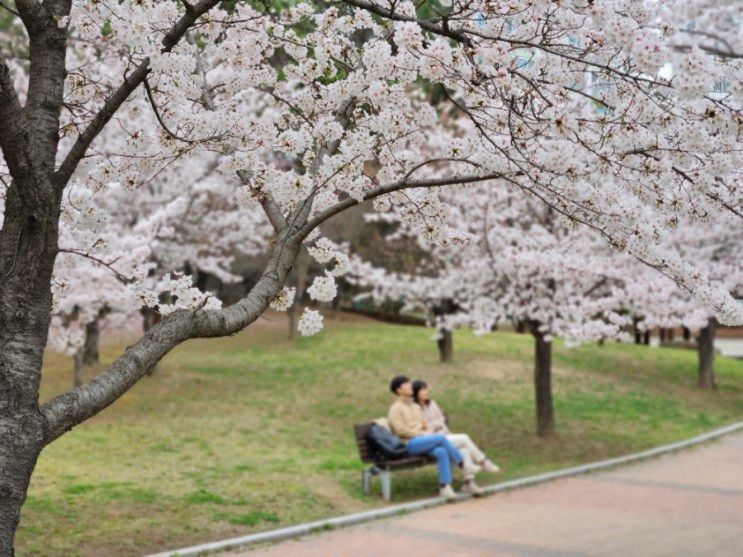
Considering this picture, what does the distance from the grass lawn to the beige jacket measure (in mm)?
640

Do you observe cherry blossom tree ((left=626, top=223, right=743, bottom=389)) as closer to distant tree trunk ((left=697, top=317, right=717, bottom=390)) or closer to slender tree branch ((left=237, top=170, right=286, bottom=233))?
distant tree trunk ((left=697, top=317, right=717, bottom=390))

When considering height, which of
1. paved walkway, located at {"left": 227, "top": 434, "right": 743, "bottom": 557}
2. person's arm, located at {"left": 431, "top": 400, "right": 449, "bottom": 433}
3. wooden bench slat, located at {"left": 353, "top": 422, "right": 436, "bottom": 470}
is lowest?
paved walkway, located at {"left": 227, "top": 434, "right": 743, "bottom": 557}

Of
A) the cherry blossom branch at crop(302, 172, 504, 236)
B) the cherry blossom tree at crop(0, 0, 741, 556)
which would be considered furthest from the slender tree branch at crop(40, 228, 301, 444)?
the cherry blossom branch at crop(302, 172, 504, 236)

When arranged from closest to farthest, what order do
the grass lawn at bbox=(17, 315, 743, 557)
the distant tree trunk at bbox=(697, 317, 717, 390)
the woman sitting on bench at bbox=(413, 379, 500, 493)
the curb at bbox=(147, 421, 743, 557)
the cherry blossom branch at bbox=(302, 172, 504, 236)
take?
the cherry blossom branch at bbox=(302, 172, 504, 236) < the curb at bbox=(147, 421, 743, 557) < the grass lawn at bbox=(17, 315, 743, 557) < the woman sitting on bench at bbox=(413, 379, 500, 493) < the distant tree trunk at bbox=(697, 317, 717, 390)

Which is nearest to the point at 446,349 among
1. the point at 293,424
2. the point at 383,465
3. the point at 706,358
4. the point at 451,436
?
the point at 706,358

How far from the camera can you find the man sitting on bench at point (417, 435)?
952 centimetres

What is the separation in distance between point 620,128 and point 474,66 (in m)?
0.80

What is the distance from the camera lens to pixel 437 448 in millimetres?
9734

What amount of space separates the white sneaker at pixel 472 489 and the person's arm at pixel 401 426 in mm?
788

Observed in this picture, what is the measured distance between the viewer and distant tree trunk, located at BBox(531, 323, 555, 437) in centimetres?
1358

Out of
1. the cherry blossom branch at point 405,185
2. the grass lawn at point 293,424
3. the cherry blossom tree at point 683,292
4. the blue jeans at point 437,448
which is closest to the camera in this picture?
the cherry blossom branch at point 405,185

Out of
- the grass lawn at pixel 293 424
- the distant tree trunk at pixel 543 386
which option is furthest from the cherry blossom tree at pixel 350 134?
the distant tree trunk at pixel 543 386

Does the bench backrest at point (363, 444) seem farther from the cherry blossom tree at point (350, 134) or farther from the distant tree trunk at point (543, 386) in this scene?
the cherry blossom tree at point (350, 134)

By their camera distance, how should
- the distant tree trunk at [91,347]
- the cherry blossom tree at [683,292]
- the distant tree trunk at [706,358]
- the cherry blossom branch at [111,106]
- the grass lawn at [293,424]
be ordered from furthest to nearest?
1. the distant tree trunk at [91,347]
2. the distant tree trunk at [706,358]
3. the cherry blossom tree at [683,292]
4. the grass lawn at [293,424]
5. the cherry blossom branch at [111,106]
